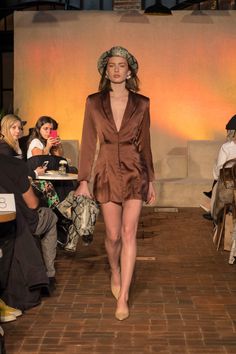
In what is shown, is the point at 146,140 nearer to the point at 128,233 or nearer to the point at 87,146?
the point at 87,146

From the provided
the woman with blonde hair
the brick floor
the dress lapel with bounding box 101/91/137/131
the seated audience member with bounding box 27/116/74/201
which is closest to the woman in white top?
the brick floor

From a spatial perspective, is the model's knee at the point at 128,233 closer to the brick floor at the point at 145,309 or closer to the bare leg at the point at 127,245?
the bare leg at the point at 127,245

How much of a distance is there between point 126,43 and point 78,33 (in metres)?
0.89

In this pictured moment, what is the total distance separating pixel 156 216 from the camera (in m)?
10.3

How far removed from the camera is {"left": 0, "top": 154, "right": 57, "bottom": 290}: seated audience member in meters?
5.09

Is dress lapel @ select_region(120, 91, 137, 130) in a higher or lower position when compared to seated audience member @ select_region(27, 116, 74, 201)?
higher

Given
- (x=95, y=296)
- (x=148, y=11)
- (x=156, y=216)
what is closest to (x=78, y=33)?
(x=148, y=11)

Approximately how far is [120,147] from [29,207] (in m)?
0.87

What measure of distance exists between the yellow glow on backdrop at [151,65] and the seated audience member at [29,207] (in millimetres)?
6927

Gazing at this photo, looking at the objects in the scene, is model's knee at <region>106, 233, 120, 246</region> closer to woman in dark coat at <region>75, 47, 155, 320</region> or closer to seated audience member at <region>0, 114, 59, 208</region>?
woman in dark coat at <region>75, 47, 155, 320</region>

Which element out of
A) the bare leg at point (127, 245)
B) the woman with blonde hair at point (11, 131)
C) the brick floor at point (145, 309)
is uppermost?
the woman with blonde hair at point (11, 131)

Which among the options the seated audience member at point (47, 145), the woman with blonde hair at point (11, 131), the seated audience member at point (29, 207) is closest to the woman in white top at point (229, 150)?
the seated audience member at point (47, 145)

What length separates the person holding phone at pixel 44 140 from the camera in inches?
324

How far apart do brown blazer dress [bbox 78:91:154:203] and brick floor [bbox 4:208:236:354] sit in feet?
2.97
